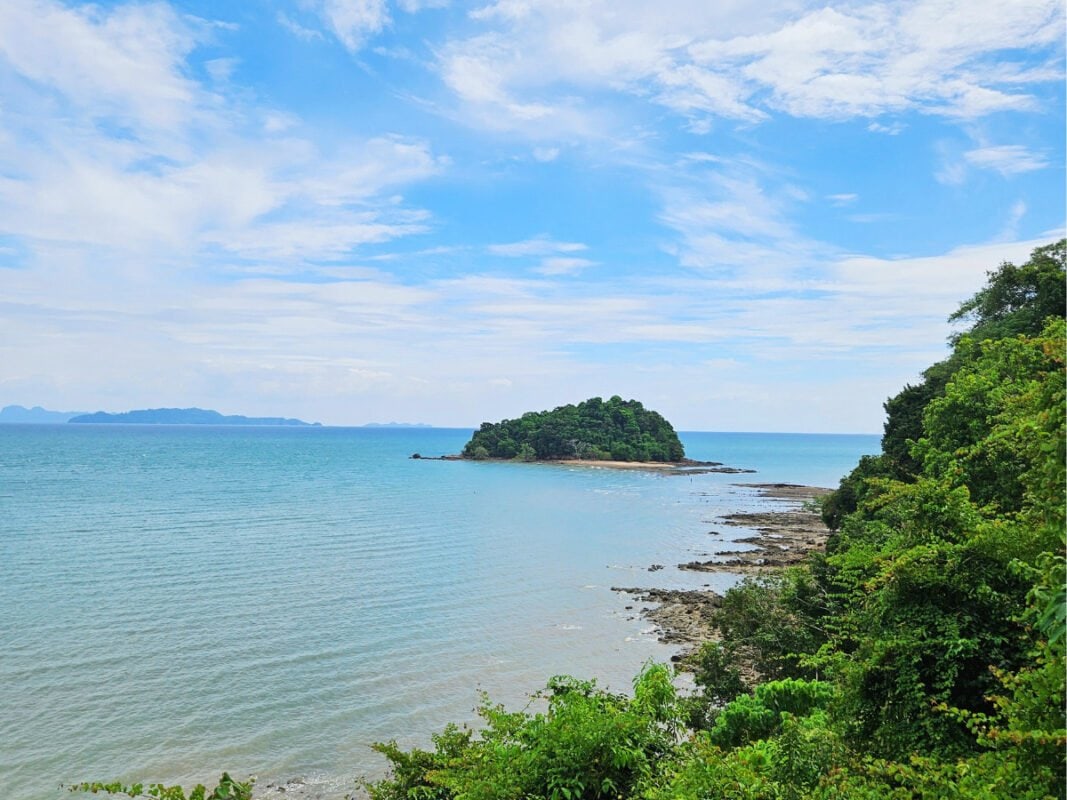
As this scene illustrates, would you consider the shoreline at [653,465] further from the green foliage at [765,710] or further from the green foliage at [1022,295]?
the green foliage at [765,710]

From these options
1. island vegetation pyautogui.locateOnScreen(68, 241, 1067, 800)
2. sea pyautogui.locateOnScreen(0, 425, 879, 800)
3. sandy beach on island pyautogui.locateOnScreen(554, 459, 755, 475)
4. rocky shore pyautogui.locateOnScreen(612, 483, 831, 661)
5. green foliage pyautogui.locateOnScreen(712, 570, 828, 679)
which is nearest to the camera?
island vegetation pyautogui.locateOnScreen(68, 241, 1067, 800)

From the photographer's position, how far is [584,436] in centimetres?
13525

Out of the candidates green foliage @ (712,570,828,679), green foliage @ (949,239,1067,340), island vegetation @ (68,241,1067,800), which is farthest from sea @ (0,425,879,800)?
green foliage @ (949,239,1067,340)

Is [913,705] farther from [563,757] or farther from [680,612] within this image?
[680,612]

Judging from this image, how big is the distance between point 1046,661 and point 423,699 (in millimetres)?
17147

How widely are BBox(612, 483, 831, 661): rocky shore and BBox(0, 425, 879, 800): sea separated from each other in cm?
104

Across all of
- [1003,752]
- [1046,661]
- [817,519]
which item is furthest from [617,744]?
[817,519]

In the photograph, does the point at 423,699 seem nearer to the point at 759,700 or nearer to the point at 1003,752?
the point at 759,700

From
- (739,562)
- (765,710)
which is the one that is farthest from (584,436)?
(765,710)

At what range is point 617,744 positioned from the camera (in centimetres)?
1035

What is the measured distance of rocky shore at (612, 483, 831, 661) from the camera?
28.1 m

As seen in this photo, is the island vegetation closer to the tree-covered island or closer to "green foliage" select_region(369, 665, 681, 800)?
"green foliage" select_region(369, 665, 681, 800)

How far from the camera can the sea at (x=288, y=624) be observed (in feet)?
55.5

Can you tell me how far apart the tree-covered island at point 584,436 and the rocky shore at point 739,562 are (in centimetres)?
5380
